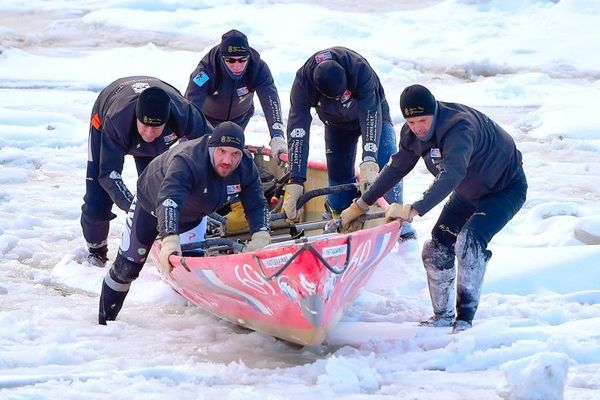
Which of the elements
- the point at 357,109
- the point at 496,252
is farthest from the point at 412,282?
the point at 357,109

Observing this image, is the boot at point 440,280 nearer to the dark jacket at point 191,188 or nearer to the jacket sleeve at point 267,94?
the dark jacket at point 191,188

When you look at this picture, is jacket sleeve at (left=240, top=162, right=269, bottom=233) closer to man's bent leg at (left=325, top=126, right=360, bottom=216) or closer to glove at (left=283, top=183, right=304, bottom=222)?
glove at (left=283, top=183, right=304, bottom=222)

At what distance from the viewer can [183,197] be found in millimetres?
5676

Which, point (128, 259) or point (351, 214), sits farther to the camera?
point (351, 214)

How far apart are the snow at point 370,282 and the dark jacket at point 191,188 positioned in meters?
0.73

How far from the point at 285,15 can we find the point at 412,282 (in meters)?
15.5

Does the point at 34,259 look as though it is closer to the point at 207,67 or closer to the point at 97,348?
the point at 207,67

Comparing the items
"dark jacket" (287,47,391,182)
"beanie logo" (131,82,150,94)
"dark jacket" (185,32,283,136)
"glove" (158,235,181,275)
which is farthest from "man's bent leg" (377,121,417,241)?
"glove" (158,235,181,275)

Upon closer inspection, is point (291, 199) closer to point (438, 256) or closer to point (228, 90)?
point (228, 90)

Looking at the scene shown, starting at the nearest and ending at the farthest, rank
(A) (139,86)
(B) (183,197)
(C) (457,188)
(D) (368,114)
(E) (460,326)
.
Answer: (B) (183,197) → (E) (460,326) → (C) (457,188) → (A) (139,86) → (D) (368,114)

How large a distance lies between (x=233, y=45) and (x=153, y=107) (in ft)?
4.99

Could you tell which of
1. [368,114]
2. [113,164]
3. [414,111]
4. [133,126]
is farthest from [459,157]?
[113,164]

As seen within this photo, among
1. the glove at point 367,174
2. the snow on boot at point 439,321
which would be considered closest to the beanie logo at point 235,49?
the glove at point 367,174

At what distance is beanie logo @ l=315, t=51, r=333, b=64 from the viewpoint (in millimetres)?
7309
